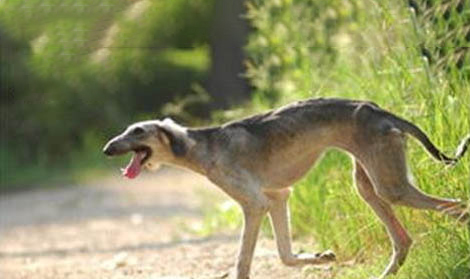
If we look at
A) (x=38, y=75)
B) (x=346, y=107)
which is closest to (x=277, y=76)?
(x=346, y=107)

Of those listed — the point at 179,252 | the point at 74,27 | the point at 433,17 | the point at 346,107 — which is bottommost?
the point at 179,252

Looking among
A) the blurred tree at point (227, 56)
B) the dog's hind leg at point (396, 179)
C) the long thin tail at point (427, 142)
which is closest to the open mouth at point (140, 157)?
the dog's hind leg at point (396, 179)

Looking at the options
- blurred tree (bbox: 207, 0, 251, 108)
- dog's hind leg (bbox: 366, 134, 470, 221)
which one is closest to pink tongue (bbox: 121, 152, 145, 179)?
dog's hind leg (bbox: 366, 134, 470, 221)

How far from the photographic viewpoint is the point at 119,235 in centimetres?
1346

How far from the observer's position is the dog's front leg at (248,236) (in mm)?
7711

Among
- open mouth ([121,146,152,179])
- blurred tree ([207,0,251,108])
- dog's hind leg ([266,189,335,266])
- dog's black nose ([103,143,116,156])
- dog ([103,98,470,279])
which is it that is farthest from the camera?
blurred tree ([207,0,251,108])

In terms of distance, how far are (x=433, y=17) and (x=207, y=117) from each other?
1554 cm

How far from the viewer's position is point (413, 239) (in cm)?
787

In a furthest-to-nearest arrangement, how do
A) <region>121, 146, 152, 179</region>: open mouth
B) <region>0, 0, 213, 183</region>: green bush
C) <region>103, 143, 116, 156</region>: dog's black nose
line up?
<region>0, 0, 213, 183</region>: green bush → <region>121, 146, 152, 179</region>: open mouth → <region>103, 143, 116, 156</region>: dog's black nose

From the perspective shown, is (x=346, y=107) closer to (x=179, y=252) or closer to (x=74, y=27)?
(x=179, y=252)

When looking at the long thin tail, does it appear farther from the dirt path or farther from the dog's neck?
the dirt path

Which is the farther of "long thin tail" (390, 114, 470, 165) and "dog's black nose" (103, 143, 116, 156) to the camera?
"dog's black nose" (103, 143, 116, 156)

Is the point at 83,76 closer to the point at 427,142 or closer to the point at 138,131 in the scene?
the point at 138,131

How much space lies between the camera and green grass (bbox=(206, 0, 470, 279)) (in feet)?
24.7
